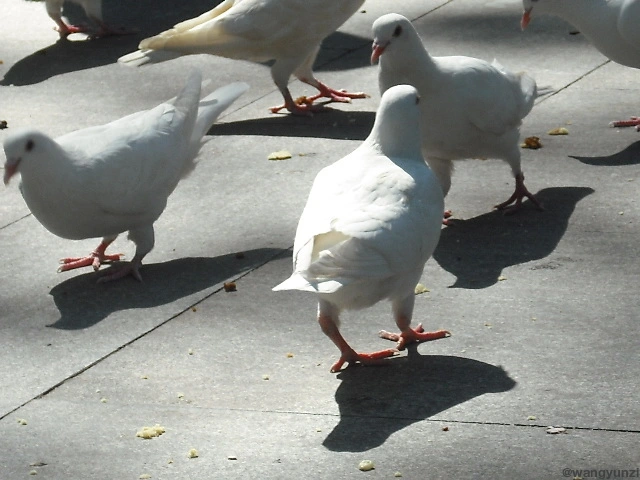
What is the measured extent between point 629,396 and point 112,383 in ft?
6.35

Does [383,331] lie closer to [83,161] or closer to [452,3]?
[83,161]

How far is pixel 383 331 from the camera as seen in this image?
4910mm

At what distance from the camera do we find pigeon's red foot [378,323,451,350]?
475 centimetres

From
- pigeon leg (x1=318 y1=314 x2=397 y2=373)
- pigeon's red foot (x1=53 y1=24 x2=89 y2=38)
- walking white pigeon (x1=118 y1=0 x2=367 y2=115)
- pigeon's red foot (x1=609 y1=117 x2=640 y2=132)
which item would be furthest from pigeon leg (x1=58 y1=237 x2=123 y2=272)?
pigeon's red foot (x1=53 y1=24 x2=89 y2=38)

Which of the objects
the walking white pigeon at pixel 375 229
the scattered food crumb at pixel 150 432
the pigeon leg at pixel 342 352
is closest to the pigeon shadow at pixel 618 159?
the walking white pigeon at pixel 375 229

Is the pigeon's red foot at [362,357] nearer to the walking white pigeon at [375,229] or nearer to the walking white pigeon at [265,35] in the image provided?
the walking white pigeon at [375,229]

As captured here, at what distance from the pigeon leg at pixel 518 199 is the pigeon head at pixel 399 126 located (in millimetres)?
1286

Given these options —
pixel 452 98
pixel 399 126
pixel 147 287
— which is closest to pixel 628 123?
pixel 452 98

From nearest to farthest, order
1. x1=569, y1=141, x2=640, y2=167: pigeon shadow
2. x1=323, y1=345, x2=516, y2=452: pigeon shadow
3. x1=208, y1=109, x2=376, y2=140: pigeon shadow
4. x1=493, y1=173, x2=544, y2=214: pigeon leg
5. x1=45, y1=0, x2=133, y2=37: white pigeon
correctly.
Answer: x1=323, y1=345, x2=516, y2=452: pigeon shadow < x1=493, y1=173, x2=544, y2=214: pigeon leg < x1=569, y1=141, x2=640, y2=167: pigeon shadow < x1=208, y1=109, x2=376, y2=140: pigeon shadow < x1=45, y1=0, x2=133, y2=37: white pigeon

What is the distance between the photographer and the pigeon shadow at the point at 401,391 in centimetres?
413

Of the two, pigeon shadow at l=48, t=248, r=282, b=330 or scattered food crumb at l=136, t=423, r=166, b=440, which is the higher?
scattered food crumb at l=136, t=423, r=166, b=440

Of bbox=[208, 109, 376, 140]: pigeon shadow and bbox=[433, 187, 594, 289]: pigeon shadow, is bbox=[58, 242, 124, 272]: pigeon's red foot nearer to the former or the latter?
bbox=[433, 187, 594, 289]: pigeon shadow

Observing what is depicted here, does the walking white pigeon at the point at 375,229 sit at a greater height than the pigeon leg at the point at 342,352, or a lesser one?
greater

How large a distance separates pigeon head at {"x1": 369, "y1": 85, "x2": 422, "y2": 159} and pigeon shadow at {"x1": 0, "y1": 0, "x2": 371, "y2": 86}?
3.79 meters
